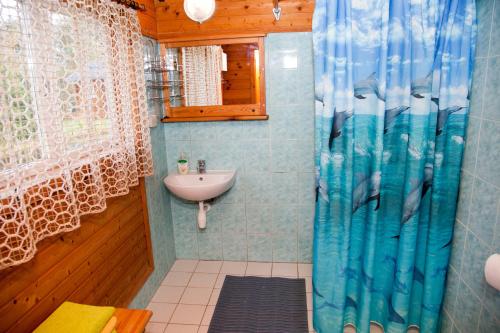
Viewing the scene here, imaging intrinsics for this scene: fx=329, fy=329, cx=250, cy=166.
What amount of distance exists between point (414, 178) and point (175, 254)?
2.25 meters

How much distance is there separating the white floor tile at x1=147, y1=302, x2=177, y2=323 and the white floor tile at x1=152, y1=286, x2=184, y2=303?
5 centimetres

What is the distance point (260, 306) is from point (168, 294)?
77 centimetres

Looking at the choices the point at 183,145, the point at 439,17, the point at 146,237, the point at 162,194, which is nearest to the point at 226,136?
the point at 183,145

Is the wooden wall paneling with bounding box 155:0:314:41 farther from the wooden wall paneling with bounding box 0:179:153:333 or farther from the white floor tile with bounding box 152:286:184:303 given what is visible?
the white floor tile with bounding box 152:286:184:303

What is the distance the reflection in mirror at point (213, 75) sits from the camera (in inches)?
106

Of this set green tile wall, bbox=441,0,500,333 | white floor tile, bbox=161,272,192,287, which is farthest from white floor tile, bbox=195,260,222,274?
green tile wall, bbox=441,0,500,333

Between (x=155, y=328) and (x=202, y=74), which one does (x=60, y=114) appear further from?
(x=155, y=328)

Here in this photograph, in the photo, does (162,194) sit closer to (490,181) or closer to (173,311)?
(173,311)

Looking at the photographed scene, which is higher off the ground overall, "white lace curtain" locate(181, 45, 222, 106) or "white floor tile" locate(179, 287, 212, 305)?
"white lace curtain" locate(181, 45, 222, 106)

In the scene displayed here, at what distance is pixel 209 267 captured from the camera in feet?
10.0

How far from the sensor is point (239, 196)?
298 centimetres

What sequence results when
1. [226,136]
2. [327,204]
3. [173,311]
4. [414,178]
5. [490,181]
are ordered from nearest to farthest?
[490,181] < [414,178] < [327,204] < [173,311] < [226,136]

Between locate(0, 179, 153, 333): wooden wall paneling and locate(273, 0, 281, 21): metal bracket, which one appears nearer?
locate(0, 179, 153, 333): wooden wall paneling

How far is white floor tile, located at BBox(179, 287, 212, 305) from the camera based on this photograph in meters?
2.59
